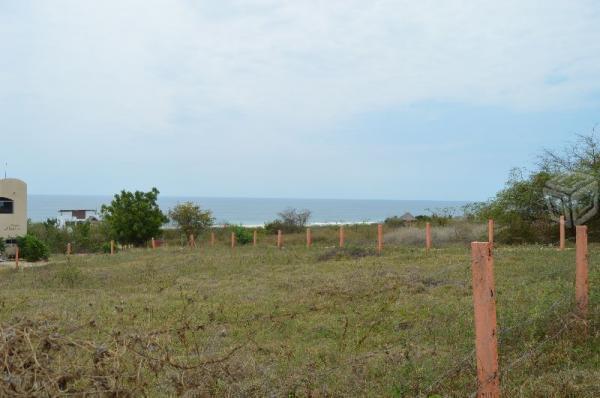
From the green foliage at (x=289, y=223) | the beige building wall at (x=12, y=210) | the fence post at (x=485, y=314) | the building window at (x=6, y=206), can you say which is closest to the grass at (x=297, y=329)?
the fence post at (x=485, y=314)

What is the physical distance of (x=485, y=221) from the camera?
26188 mm

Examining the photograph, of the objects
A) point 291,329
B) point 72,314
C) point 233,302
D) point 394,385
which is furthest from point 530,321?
point 72,314

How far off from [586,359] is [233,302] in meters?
6.78

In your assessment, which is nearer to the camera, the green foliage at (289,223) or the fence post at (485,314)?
the fence post at (485,314)

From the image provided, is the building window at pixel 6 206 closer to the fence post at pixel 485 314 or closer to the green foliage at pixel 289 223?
the green foliage at pixel 289 223

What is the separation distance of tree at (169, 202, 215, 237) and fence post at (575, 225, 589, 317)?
3504 centimetres

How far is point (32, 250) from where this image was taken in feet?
102

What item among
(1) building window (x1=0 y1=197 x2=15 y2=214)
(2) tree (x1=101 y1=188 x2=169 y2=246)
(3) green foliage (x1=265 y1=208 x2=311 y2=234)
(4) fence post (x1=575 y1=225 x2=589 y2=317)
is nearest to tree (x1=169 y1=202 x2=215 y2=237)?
(2) tree (x1=101 y1=188 x2=169 y2=246)

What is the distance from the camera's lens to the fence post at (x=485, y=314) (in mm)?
4012

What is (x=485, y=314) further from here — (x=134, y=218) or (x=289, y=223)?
(x=289, y=223)

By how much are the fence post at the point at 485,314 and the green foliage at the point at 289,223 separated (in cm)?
3904

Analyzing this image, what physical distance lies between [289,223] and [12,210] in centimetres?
1874

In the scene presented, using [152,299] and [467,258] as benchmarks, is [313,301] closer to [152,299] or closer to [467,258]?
[152,299]

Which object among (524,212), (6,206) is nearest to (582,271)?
(524,212)
